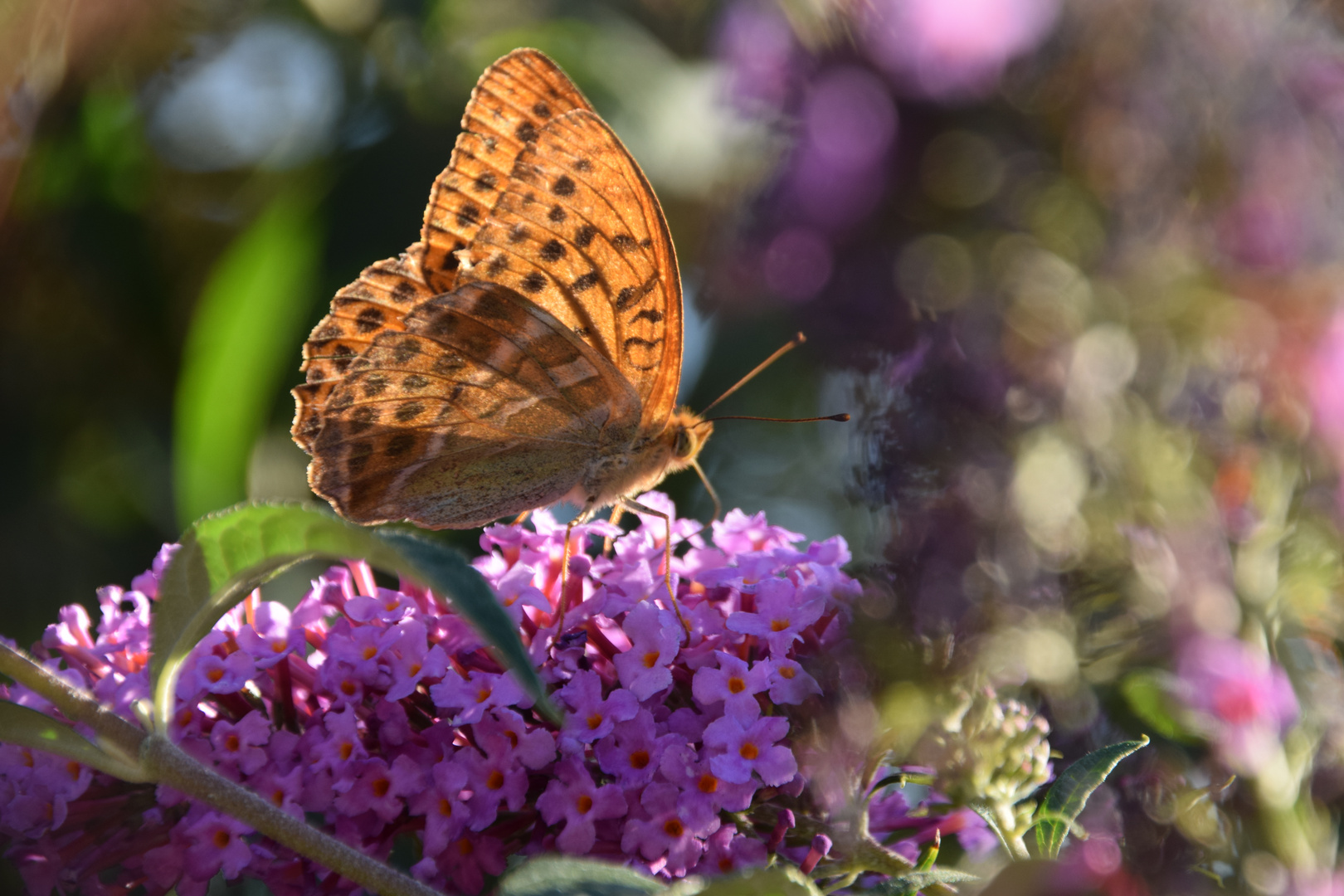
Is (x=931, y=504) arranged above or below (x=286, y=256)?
above

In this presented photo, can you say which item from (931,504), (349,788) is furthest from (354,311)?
(931,504)

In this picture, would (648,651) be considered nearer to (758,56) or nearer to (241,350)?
(758,56)

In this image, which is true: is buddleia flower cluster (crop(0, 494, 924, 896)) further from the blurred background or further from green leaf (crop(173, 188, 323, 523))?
green leaf (crop(173, 188, 323, 523))

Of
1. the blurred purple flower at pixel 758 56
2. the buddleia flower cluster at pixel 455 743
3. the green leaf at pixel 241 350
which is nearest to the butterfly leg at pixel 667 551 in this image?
the buddleia flower cluster at pixel 455 743

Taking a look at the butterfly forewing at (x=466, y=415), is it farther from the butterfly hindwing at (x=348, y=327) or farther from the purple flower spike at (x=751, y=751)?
the purple flower spike at (x=751, y=751)

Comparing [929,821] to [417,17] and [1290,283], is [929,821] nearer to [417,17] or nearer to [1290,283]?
[1290,283]

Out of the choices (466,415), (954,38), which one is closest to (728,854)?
(466,415)

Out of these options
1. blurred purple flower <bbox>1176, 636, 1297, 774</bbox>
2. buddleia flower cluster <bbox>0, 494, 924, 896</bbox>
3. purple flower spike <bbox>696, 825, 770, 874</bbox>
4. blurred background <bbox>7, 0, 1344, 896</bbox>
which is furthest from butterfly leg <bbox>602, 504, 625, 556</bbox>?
blurred purple flower <bbox>1176, 636, 1297, 774</bbox>
